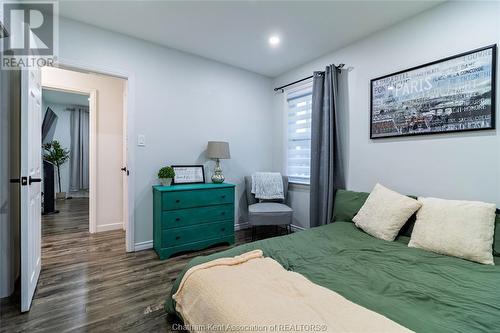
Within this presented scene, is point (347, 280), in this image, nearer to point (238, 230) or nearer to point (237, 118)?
point (238, 230)

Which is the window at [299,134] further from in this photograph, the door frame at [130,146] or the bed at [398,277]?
the door frame at [130,146]

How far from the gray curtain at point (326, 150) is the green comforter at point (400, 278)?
0.93m

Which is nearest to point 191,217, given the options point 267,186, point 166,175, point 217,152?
point 166,175

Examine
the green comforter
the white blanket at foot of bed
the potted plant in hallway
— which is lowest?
the green comforter

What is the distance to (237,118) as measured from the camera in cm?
360

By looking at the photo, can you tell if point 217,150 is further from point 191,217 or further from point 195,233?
point 195,233

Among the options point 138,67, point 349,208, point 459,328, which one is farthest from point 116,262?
point 459,328

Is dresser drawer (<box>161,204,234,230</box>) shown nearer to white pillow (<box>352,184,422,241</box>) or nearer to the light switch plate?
the light switch plate

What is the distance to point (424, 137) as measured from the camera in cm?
221

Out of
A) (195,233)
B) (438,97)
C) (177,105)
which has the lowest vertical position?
(195,233)

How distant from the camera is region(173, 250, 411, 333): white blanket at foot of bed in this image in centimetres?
86

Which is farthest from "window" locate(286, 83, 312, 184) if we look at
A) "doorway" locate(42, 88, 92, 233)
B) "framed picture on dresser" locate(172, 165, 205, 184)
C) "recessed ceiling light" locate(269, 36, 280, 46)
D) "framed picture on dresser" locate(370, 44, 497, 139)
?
"doorway" locate(42, 88, 92, 233)

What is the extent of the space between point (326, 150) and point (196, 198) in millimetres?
1641

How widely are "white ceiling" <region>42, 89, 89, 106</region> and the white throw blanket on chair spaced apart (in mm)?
4542
